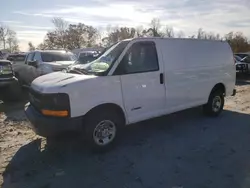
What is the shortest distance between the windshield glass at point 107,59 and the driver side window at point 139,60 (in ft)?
0.52

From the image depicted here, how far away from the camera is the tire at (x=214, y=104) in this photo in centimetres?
734

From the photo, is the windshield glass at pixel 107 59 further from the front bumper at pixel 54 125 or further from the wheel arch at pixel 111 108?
the front bumper at pixel 54 125

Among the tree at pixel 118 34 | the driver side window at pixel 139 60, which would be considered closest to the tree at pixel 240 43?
the tree at pixel 118 34

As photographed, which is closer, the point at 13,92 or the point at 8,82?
the point at 8,82

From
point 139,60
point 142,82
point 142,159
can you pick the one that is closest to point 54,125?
point 142,159

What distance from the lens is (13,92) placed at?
31.6 ft

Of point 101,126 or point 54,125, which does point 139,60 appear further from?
point 54,125

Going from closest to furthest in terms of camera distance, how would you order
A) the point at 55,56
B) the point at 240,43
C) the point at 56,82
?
the point at 56,82 < the point at 55,56 < the point at 240,43

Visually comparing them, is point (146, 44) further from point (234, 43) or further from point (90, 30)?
point (90, 30)

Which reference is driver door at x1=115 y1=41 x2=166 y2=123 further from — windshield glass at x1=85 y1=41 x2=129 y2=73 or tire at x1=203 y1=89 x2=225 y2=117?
tire at x1=203 y1=89 x2=225 y2=117

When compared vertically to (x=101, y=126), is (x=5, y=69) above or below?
above

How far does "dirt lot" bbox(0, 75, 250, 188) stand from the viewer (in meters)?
4.00

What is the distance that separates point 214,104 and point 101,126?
12.6 ft

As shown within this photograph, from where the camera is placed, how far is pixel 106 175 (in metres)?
4.18
